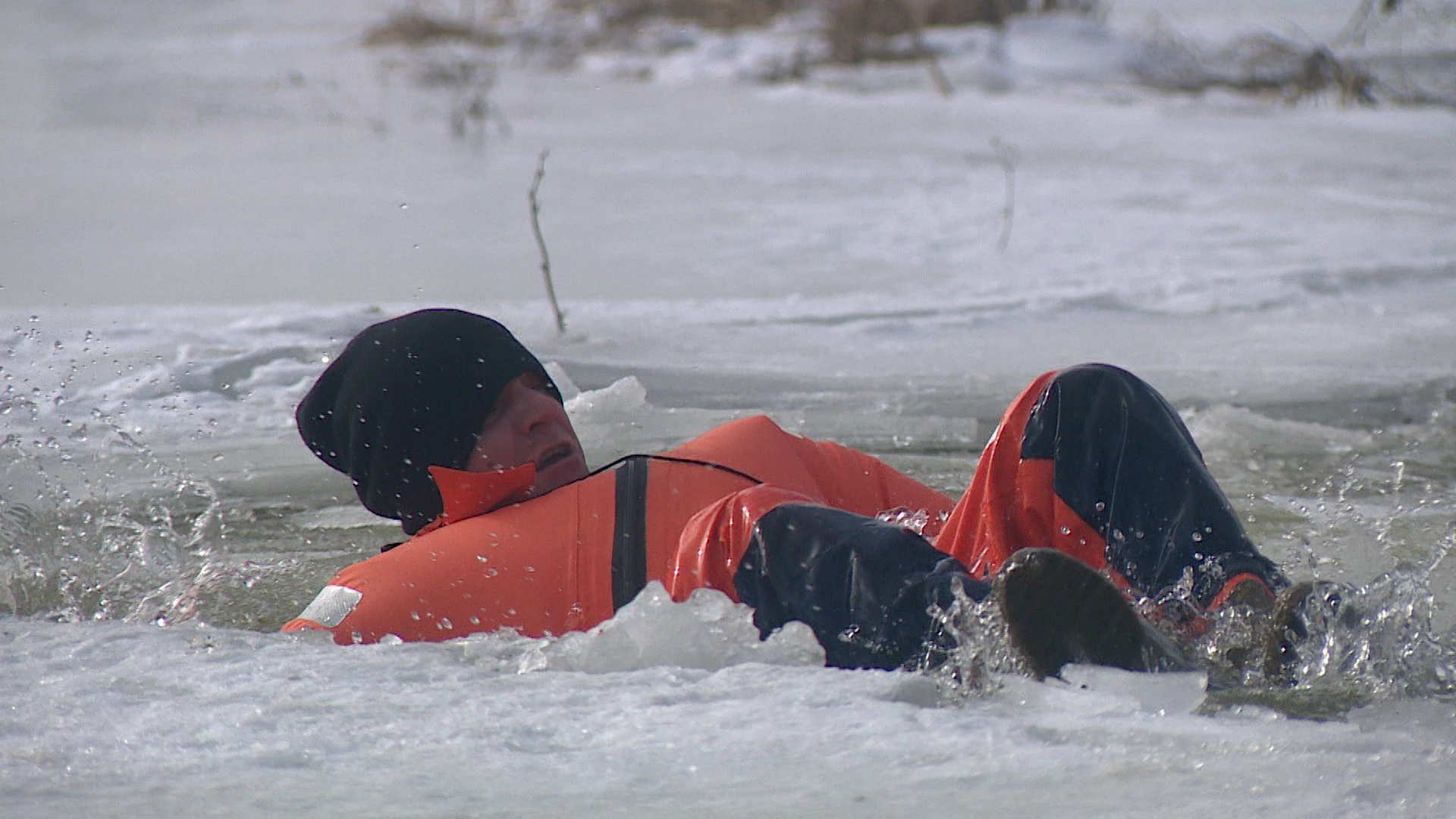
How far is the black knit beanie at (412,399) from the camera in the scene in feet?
7.53

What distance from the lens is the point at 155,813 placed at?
150 cm

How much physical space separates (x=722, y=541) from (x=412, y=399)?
0.61 m

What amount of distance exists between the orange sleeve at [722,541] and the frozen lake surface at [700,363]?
60 mm

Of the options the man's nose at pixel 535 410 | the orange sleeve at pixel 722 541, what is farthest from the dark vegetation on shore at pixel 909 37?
the orange sleeve at pixel 722 541

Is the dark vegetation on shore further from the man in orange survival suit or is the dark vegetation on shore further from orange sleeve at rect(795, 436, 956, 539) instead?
the man in orange survival suit

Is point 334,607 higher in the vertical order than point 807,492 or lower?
lower

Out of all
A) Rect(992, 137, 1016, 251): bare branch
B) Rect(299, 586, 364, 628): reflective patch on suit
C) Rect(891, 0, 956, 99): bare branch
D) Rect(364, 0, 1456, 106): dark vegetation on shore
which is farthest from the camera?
Rect(891, 0, 956, 99): bare branch

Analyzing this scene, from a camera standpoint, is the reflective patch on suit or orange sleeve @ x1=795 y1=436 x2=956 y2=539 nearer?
the reflective patch on suit

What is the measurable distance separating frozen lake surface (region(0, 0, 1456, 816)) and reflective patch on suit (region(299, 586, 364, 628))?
82mm

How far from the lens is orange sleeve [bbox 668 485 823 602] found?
6.49 ft

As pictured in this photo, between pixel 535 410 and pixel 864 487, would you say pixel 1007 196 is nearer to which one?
pixel 864 487

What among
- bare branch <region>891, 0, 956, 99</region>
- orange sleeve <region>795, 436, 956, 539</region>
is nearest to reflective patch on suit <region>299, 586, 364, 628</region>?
orange sleeve <region>795, 436, 956, 539</region>

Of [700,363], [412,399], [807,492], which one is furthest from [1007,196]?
[412,399]

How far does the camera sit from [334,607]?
2115 mm
